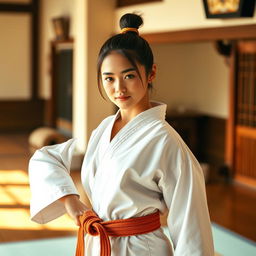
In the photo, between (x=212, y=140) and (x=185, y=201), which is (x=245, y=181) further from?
(x=185, y=201)

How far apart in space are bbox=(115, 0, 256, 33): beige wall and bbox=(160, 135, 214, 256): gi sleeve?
10.3 feet

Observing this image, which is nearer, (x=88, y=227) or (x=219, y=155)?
(x=88, y=227)

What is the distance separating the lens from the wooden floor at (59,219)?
14.9ft

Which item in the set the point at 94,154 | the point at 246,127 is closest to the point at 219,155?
the point at 246,127

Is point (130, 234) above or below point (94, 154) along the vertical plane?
below

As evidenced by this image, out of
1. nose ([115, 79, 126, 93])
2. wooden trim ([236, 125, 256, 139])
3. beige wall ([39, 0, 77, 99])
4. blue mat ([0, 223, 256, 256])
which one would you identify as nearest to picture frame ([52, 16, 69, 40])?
beige wall ([39, 0, 77, 99])

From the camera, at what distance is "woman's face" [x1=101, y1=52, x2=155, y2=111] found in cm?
162

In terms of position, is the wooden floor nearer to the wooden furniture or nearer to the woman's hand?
the wooden furniture

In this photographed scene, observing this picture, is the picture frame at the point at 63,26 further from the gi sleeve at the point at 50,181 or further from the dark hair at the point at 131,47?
the dark hair at the point at 131,47

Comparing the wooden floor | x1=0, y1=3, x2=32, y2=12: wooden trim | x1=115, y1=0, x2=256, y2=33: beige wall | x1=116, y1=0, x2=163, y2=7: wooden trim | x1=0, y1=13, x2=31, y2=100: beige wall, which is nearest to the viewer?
the wooden floor

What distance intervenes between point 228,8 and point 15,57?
6496mm

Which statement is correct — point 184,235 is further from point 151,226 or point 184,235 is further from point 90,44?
point 90,44

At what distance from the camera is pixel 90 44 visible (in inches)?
277

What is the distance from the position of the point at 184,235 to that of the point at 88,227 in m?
0.28
